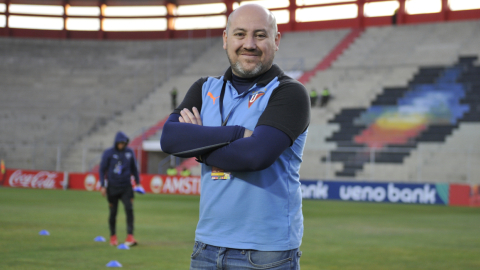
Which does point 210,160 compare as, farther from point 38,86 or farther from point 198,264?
point 38,86

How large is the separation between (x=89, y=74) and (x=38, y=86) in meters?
3.76

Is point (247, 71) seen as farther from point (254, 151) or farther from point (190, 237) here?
point (190, 237)

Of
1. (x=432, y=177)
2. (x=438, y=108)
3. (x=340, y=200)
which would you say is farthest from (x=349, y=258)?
(x=438, y=108)

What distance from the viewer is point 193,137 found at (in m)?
2.95

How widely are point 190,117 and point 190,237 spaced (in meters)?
9.86

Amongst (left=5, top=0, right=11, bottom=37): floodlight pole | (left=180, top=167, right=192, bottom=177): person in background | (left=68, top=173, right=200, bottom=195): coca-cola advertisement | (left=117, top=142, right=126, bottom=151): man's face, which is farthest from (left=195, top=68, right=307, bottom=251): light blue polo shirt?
(left=5, top=0, right=11, bottom=37): floodlight pole

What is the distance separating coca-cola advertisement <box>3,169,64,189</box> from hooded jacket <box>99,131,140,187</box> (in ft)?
65.1

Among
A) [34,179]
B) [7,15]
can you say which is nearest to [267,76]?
[34,179]

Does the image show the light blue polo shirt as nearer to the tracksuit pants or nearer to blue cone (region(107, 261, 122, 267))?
blue cone (region(107, 261, 122, 267))

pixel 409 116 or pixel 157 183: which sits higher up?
pixel 409 116

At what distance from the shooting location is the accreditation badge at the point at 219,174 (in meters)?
2.85

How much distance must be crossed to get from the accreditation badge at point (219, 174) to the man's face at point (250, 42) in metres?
0.49

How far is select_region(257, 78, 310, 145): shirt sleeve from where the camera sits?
285cm

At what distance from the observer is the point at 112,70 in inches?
1741
